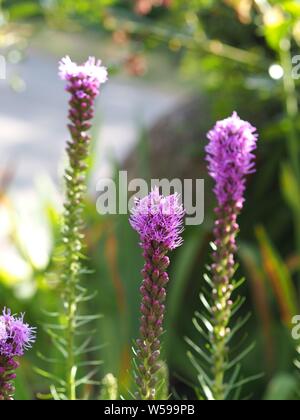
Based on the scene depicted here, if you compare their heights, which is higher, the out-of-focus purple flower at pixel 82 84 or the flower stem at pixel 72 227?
the out-of-focus purple flower at pixel 82 84

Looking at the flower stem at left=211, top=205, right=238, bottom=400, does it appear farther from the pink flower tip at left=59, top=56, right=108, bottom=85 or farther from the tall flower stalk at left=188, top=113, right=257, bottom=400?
the pink flower tip at left=59, top=56, right=108, bottom=85

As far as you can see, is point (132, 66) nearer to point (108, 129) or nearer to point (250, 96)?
point (250, 96)

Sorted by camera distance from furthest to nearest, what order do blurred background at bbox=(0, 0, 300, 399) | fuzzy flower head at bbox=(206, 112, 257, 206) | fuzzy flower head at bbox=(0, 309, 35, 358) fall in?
blurred background at bbox=(0, 0, 300, 399), fuzzy flower head at bbox=(206, 112, 257, 206), fuzzy flower head at bbox=(0, 309, 35, 358)

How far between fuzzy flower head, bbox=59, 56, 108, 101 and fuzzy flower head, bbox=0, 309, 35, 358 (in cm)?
23

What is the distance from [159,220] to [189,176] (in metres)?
2.28

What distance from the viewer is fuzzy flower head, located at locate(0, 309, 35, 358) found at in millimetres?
600

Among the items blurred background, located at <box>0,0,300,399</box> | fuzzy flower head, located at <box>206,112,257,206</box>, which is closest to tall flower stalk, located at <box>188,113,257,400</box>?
fuzzy flower head, located at <box>206,112,257,206</box>

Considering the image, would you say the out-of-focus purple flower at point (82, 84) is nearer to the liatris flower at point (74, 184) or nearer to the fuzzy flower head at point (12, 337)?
the liatris flower at point (74, 184)

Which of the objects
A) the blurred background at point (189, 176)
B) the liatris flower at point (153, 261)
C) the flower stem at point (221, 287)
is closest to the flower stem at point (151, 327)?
the liatris flower at point (153, 261)

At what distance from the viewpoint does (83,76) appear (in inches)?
29.1

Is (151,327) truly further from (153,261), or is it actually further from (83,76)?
(83,76)

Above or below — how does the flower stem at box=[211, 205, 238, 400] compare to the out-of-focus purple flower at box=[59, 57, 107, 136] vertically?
below

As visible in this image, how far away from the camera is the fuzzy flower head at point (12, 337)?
600 millimetres
